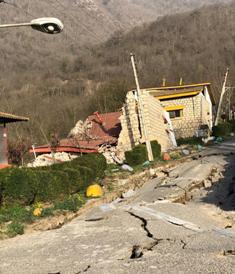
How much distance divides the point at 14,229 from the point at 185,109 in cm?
2954

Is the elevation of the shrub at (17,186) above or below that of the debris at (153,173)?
above

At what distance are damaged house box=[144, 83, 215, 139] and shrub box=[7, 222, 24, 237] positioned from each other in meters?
27.5

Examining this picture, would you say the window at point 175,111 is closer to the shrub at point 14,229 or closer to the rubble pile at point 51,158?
the rubble pile at point 51,158

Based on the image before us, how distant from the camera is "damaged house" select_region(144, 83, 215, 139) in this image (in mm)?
38875

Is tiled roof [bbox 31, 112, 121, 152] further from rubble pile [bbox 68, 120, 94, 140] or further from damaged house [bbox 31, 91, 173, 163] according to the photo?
rubble pile [bbox 68, 120, 94, 140]

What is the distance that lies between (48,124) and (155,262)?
179ft

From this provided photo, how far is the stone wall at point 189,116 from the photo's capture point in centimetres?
3925

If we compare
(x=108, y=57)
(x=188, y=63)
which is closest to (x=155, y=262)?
(x=108, y=57)

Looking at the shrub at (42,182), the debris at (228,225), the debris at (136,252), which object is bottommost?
the debris at (228,225)

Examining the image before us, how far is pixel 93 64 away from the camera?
270ft

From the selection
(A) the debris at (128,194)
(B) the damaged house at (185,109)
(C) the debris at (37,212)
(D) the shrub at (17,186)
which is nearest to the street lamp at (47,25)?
(C) the debris at (37,212)

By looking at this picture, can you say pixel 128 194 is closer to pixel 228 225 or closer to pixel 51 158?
pixel 228 225

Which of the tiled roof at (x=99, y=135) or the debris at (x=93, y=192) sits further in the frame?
the tiled roof at (x=99, y=135)

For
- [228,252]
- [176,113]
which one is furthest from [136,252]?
[176,113]
